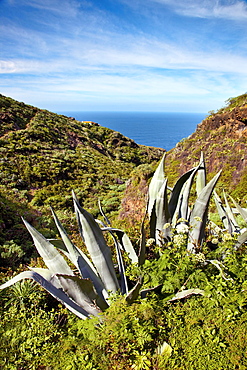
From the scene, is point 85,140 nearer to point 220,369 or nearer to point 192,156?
point 192,156

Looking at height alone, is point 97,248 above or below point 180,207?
above

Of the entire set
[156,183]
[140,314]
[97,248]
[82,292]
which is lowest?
[140,314]

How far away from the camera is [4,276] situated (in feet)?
12.0

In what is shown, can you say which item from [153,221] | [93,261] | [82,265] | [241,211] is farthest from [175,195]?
[82,265]

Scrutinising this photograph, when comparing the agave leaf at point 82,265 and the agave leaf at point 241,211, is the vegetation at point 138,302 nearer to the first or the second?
the agave leaf at point 82,265

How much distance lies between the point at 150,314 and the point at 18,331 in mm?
1458

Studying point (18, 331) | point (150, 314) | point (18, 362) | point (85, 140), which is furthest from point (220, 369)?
point (85, 140)

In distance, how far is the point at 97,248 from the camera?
8.39 ft

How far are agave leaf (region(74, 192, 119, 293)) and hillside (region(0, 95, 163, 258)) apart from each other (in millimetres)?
5619

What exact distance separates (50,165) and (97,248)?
15.9 metres

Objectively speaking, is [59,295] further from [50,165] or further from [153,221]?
[50,165]

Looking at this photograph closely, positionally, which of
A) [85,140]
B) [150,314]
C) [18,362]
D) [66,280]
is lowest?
[150,314]

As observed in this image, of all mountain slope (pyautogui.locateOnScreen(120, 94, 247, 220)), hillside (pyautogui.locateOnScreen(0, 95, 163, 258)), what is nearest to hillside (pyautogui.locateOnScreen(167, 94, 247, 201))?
mountain slope (pyautogui.locateOnScreen(120, 94, 247, 220))

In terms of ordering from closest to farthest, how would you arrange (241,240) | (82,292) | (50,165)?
(82,292) → (241,240) → (50,165)
